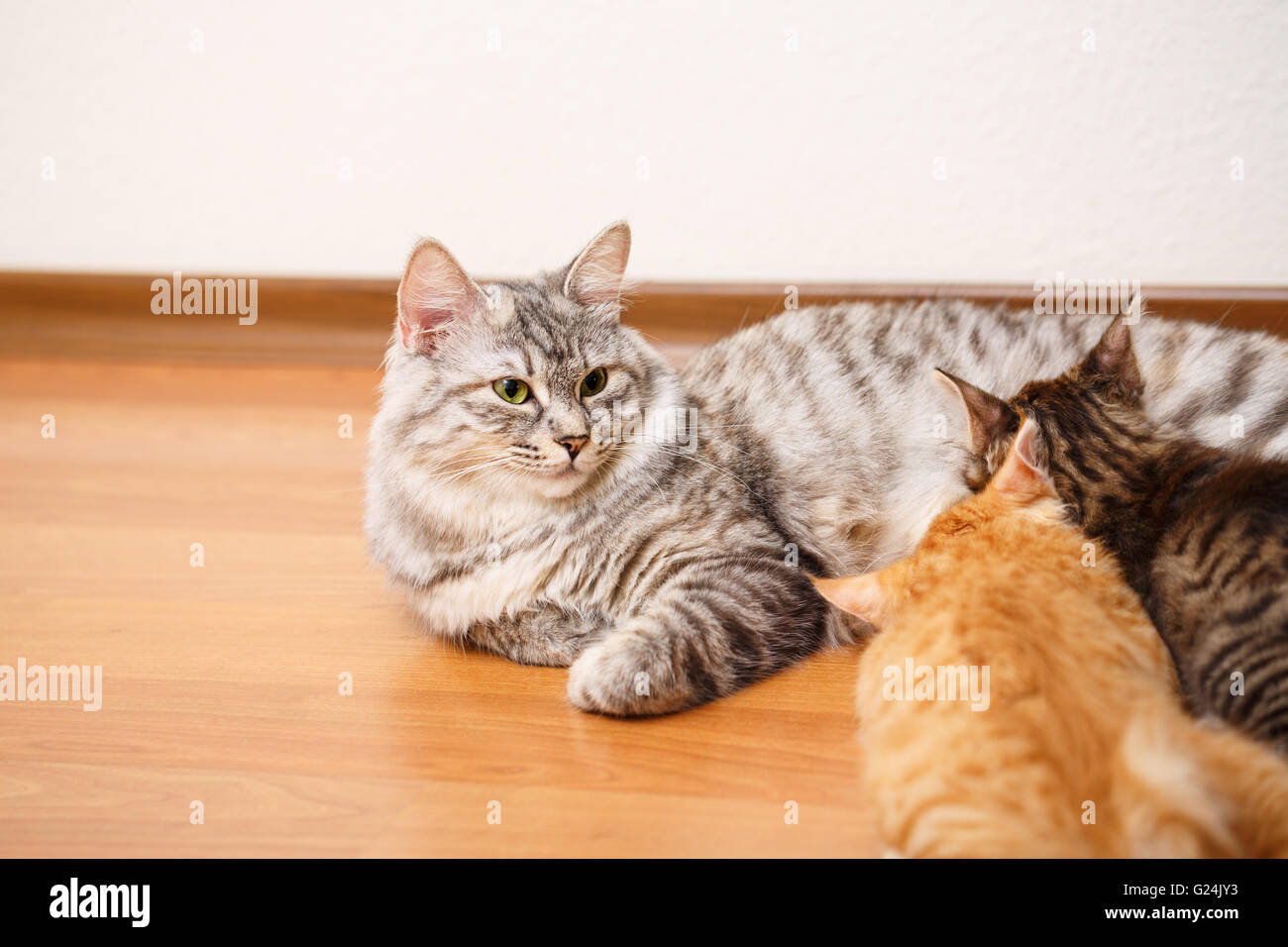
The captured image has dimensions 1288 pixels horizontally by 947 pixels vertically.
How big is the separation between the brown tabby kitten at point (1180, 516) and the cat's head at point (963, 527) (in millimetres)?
78

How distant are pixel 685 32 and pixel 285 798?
7.13 feet

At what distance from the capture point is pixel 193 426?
2.80 m

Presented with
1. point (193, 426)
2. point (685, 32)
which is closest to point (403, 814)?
point (193, 426)

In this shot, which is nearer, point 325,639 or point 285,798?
point 285,798

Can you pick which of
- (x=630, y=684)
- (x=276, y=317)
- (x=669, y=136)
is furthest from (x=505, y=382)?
(x=276, y=317)

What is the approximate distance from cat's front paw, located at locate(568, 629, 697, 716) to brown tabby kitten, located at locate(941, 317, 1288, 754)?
21.5 inches

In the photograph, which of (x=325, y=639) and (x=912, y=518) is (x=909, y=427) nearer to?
(x=912, y=518)

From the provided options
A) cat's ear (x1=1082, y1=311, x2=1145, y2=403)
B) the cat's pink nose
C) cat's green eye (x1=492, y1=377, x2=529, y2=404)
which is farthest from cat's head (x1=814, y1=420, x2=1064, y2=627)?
cat's green eye (x1=492, y1=377, x2=529, y2=404)

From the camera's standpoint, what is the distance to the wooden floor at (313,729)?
1.15 metres

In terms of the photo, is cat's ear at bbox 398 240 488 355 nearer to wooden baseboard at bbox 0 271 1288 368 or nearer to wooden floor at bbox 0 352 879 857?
wooden floor at bbox 0 352 879 857

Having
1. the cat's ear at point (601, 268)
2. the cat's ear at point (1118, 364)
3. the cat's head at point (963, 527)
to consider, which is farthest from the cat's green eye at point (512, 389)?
the cat's ear at point (1118, 364)

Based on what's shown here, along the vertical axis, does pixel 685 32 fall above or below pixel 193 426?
above

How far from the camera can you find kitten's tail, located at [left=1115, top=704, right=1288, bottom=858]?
0.90 metres

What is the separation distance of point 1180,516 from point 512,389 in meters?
0.98
